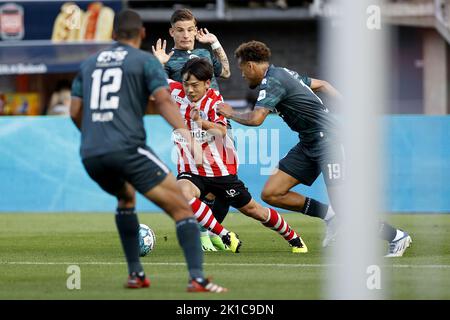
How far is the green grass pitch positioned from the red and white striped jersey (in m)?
0.86

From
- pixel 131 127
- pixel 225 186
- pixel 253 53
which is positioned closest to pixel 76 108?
pixel 131 127

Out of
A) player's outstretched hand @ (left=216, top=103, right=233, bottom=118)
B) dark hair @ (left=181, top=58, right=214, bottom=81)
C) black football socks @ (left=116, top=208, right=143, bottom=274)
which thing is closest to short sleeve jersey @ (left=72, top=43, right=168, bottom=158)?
black football socks @ (left=116, top=208, right=143, bottom=274)

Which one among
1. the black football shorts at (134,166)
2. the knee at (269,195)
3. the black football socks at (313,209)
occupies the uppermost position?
the black football shorts at (134,166)

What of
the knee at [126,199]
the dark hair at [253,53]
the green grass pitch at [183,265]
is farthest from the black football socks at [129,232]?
the dark hair at [253,53]

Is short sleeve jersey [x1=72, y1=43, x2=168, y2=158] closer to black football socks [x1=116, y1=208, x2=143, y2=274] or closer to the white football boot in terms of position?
black football socks [x1=116, y1=208, x2=143, y2=274]

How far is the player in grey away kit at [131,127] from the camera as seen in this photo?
8383mm

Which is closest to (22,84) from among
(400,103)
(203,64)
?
(400,103)

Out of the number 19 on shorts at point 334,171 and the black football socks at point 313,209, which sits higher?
the number 19 on shorts at point 334,171

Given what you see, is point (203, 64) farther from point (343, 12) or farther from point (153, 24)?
point (153, 24)

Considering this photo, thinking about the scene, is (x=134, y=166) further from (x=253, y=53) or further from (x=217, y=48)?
(x=217, y=48)

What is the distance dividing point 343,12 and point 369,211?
1.05 meters

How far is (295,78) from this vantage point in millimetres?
11570

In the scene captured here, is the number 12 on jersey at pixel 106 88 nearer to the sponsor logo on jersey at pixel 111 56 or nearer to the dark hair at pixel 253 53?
the sponsor logo on jersey at pixel 111 56

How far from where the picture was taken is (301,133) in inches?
467
